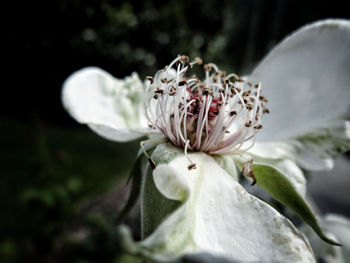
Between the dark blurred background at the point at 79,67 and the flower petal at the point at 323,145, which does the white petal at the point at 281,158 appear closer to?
the flower petal at the point at 323,145

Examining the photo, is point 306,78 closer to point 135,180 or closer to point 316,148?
point 316,148

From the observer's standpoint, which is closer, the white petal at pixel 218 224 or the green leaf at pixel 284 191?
the white petal at pixel 218 224

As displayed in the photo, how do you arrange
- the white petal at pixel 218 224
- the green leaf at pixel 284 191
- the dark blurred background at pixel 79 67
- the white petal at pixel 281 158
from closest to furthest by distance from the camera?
the white petal at pixel 218 224
the green leaf at pixel 284 191
the white petal at pixel 281 158
the dark blurred background at pixel 79 67

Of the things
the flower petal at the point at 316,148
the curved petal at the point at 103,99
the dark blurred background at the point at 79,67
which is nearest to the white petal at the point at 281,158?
the flower petal at the point at 316,148

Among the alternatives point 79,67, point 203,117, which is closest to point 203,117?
point 203,117

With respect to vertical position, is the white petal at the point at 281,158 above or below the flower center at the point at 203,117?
below

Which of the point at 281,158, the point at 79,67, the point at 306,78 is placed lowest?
the point at 79,67

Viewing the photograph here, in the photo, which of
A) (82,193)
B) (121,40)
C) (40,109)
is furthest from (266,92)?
(40,109)
